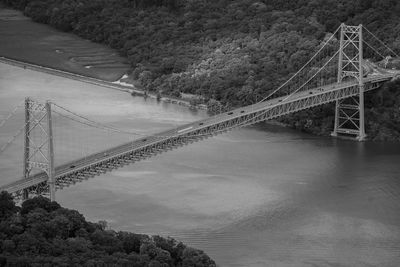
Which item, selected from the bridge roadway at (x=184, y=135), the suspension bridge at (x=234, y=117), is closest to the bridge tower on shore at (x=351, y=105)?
the suspension bridge at (x=234, y=117)

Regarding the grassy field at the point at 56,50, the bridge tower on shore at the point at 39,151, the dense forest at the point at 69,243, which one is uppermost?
the grassy field at the point at 56,50

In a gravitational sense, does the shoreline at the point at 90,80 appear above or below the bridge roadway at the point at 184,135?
above

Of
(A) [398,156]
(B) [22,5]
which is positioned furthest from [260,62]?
(B) [22,5]

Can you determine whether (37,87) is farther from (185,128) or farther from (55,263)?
(55,263)

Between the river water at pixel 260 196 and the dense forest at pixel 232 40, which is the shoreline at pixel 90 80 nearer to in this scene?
the dense forest at pixel 232 40

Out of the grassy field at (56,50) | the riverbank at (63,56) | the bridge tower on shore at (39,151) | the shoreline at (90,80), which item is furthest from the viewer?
the grassy field at (56,50)
